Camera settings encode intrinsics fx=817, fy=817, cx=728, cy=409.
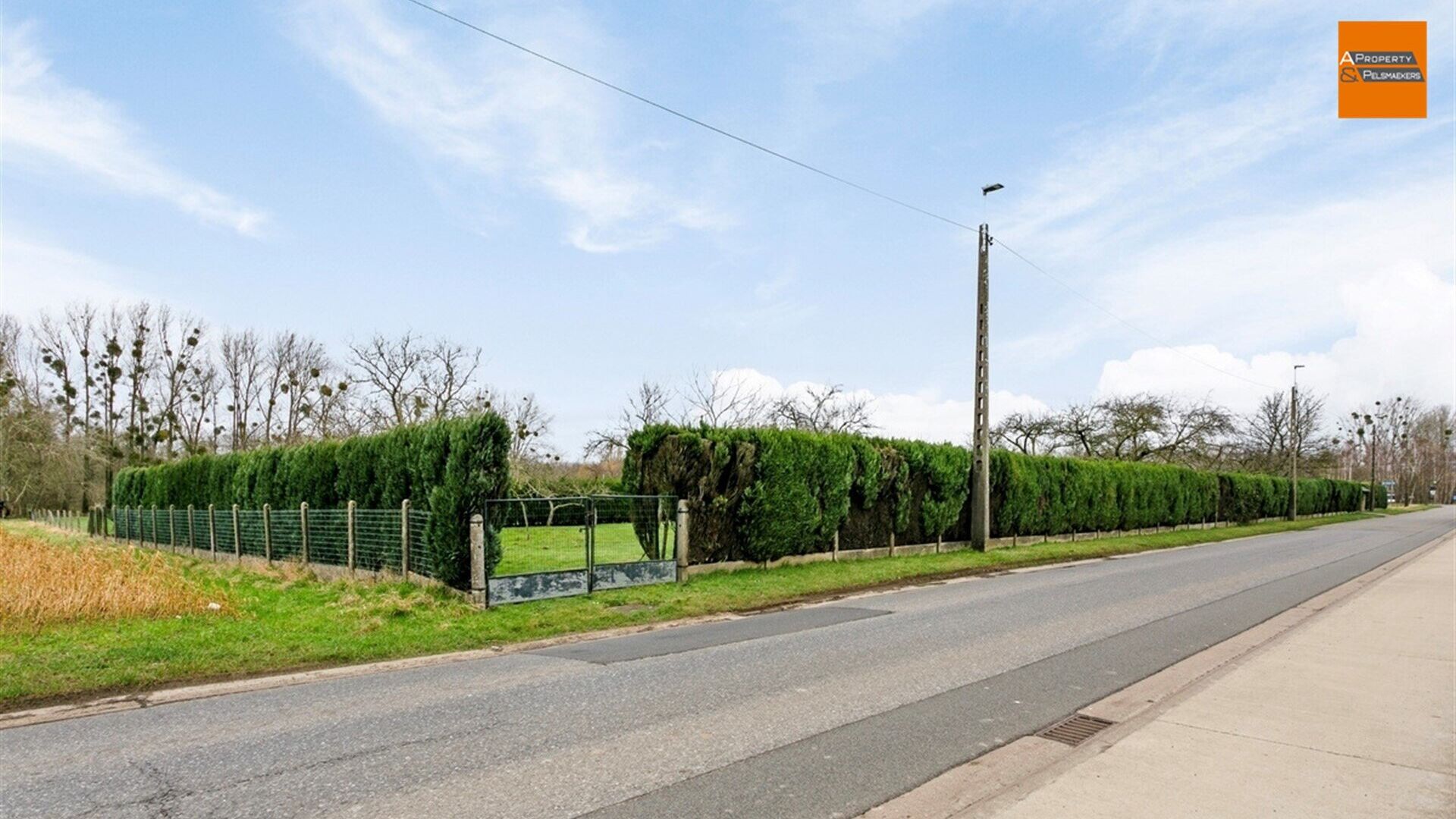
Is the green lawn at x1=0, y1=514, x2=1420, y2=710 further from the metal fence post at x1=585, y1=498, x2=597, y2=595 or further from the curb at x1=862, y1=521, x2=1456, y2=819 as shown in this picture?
the curb at x1=862, y1=521, x2=1456, y2=819

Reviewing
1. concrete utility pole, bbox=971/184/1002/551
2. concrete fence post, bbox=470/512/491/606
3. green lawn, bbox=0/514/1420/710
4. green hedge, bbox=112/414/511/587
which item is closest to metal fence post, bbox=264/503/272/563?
green hedge, bbox=112/414/511/587

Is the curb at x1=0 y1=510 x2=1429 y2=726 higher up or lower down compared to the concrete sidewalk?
lower down

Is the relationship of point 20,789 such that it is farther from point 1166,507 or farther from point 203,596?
point 1166,507

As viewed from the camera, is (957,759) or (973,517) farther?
(973,517)

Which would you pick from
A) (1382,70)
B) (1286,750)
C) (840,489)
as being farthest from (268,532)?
(1382,70)

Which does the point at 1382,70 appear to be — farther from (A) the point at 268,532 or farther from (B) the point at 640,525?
(A) the point at 268,532

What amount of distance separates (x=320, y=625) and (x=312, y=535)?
25.6 ft

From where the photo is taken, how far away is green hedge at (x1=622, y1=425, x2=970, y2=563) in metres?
16.0

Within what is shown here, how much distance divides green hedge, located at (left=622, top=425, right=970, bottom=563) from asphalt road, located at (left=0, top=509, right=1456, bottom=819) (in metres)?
5.82

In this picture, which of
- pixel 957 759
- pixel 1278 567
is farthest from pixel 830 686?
pixel 1278 567

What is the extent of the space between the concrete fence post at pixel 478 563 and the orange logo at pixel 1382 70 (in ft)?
46.9

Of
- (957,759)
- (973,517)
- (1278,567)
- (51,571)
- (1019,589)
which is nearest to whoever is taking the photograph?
(957,759)

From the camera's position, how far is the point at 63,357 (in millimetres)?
53656

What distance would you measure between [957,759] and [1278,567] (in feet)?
55.5
